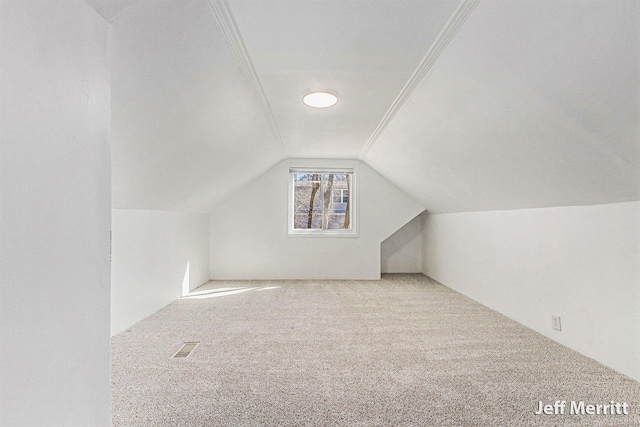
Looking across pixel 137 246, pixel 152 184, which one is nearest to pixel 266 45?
pixel 152 184

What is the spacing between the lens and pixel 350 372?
7.14ft

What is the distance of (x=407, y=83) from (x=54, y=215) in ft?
7.41

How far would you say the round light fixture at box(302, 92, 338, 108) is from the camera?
8.63ft

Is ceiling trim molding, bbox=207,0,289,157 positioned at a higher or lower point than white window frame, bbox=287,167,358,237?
higher

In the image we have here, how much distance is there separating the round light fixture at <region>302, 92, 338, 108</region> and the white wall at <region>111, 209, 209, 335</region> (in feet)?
5.97

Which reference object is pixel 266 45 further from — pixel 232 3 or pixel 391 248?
pixel 391 248

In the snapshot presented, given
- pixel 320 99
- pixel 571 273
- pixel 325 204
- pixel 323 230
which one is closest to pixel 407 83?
pixel 320 99

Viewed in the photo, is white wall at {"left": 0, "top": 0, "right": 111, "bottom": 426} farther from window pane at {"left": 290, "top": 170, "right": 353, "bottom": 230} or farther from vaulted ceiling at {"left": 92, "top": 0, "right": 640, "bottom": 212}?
window pane at {"left": 290, "top": 170, "right": 353, "bottom": 230}

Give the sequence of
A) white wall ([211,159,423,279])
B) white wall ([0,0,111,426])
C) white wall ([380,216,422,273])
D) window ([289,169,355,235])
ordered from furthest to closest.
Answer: white wall ([380,216,422,273]) < window ([289,169,355,235]) < white wall ([211,159,423,279]) < white wall ([0,0,111,426])

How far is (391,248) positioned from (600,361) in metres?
3.99

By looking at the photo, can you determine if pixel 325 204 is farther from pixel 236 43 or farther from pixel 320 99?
pixel 236 43

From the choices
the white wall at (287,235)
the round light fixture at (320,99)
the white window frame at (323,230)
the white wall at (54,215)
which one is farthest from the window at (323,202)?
the white wall at (54,215)

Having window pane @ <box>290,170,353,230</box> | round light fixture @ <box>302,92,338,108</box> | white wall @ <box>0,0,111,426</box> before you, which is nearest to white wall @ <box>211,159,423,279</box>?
window pane @ <box>290,170,353,230</box>

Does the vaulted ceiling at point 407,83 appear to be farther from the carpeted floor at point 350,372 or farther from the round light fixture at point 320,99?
the carpeted floor at point 350,372
